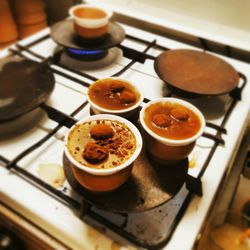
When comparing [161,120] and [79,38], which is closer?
[161,120]

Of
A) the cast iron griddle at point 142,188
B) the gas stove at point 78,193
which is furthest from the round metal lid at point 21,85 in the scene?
the cast iron griddle at point 142,188

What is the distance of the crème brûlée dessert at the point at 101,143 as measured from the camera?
1.39ft

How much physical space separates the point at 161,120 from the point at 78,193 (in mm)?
169

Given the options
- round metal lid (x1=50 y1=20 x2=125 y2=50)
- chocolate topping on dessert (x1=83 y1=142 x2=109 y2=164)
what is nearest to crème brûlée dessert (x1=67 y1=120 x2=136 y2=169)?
chocolate topping on dessert (x1=83 y1=142 x2=109 y2=164)

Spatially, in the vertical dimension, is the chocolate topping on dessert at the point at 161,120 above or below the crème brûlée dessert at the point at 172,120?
above

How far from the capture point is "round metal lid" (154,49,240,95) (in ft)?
2.20

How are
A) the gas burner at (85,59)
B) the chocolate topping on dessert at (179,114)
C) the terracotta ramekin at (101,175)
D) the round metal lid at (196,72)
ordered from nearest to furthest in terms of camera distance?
1. the terracotta ramekin at (101,175)
2. the chocolate topping on dessert at (179,114)
3. the round metal lid at (196,72)
4. the gas burner at (85,59)

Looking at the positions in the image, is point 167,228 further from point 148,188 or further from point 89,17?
point 89,17

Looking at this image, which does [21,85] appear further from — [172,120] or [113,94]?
[172,120]

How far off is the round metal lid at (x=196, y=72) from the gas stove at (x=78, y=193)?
33 mm

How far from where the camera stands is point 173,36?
3.09 ft

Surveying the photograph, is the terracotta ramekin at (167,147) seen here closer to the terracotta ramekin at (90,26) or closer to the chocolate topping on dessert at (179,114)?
the chocolate topping on dessert at (179,114)

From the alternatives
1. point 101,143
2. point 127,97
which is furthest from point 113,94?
point 101,143

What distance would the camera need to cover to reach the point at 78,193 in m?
0.45
